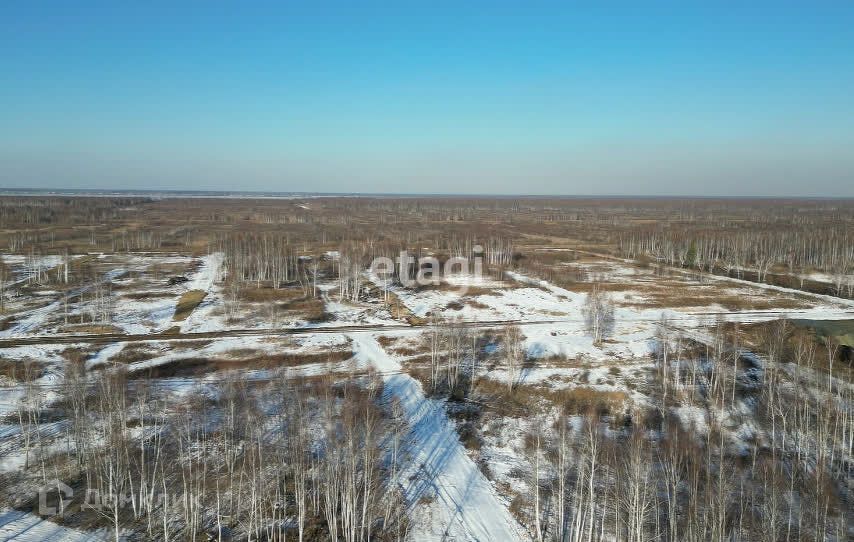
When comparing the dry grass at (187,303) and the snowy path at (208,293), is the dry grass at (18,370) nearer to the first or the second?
the snowy path at (208,293)

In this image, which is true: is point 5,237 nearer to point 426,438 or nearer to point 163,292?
point 163,292

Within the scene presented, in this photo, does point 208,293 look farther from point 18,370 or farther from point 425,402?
point 425,402

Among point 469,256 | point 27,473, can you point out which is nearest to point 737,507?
point 27,473

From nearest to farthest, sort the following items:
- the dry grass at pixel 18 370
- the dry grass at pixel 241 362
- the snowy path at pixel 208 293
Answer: the dry grass at pixel 18 370
the dry grass at pixel 241 362
the snowy path at pixel 208 293

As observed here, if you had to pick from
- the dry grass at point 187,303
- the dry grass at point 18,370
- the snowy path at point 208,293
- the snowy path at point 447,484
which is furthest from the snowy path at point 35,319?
the snowy path at point 447,484

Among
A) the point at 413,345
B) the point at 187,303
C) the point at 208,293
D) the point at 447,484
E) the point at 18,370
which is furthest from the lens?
the point at 208,293

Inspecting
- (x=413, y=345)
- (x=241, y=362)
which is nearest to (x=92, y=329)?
(x=241, y=362)
